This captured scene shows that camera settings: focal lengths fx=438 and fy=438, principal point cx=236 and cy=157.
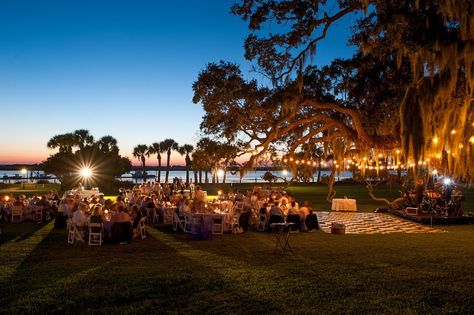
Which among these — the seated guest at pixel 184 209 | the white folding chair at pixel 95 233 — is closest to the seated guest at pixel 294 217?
the seated guest at pixel 184 209

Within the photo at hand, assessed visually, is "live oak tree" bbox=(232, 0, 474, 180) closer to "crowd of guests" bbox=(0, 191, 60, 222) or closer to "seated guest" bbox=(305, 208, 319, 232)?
"seated guest" bbox=(305, 208, 319, 232)

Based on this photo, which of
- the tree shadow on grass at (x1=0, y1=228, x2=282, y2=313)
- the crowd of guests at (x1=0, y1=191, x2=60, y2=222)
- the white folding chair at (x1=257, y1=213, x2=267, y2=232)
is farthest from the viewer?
the crowd of guests at (x1=0, y1=191, x2=60, y2=222)

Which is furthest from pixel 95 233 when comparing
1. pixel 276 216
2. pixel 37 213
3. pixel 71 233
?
pixel 37 213

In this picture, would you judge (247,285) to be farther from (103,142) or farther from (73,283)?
(103,142)

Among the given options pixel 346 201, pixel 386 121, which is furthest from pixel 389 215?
pixel 386 121

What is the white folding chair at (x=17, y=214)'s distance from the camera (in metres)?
15.7

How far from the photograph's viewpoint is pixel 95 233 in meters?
11.3

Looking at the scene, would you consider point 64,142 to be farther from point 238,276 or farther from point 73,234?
point 238,276

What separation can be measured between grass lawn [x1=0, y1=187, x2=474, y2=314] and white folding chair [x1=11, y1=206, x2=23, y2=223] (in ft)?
13.4

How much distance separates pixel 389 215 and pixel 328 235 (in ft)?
23.6

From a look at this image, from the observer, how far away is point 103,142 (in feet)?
161

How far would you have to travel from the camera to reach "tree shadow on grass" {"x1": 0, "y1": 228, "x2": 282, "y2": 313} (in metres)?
6.13

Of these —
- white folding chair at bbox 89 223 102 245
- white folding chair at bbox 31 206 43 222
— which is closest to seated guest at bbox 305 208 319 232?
white folding chair at bbox 89 223 102 245

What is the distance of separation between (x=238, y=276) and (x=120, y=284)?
203 cm
